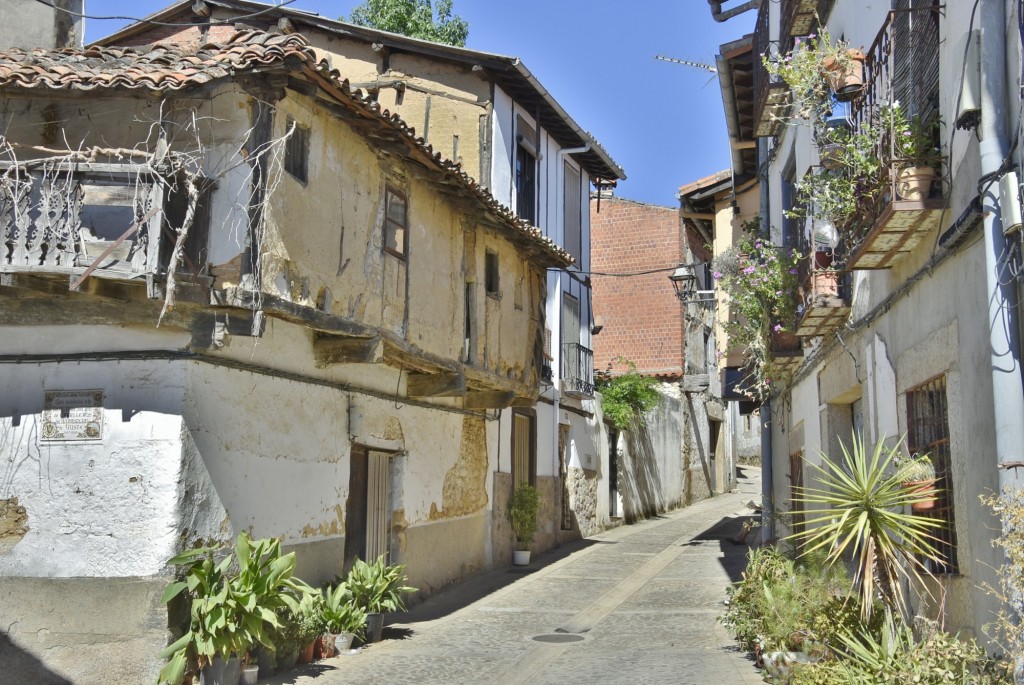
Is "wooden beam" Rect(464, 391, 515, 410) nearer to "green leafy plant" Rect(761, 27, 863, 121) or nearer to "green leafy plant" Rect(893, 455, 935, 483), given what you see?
"green leafy plant" Rect(761, 27, 863, 121)

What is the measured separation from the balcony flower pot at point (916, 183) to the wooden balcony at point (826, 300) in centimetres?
299

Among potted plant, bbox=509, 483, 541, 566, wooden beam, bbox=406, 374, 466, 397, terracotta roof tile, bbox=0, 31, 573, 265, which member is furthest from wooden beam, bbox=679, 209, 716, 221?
terracotta roof tile, bbox=0, 31, 573, 265

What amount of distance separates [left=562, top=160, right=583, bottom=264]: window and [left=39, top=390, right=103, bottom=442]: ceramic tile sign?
540 inches

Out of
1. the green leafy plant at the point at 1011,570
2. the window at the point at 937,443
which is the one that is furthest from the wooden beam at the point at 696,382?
the green leafy plant at the point at 1011,570

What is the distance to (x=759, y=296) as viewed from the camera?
13.0 m

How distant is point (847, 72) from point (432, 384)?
22.2 feet

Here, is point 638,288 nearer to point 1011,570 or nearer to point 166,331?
point 166,331

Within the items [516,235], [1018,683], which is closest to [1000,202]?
[1018,683]

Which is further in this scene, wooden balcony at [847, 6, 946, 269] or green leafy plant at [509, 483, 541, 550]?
green leafy plant at [509, 483, 541, 550]

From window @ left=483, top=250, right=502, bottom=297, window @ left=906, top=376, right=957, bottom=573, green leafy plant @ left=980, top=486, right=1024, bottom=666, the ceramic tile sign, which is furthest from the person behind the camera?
window @ left=483, top=250, right=502, bottom=297

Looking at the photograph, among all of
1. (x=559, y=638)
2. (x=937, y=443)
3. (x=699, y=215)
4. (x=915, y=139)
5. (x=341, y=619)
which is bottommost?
(x=559, y=638)

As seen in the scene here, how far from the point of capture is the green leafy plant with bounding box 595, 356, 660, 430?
23609mm

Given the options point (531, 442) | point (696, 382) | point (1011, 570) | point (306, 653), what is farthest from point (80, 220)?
point (696, 382)

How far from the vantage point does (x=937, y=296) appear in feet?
23.8
